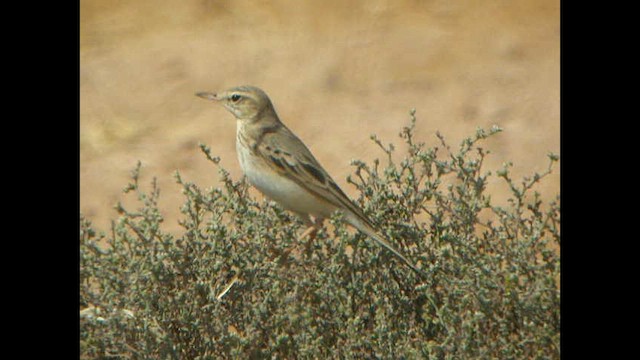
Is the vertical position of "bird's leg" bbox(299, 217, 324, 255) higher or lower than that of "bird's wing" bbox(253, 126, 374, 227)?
lower

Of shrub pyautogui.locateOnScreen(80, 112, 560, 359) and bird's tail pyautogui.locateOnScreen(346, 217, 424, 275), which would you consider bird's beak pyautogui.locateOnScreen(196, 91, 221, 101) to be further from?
bird's tail pyautogui.locateOnScreen(346, 217, 424, 275)

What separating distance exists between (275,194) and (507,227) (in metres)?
1.29

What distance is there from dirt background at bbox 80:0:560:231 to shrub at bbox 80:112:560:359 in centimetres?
302

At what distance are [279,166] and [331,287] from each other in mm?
1216

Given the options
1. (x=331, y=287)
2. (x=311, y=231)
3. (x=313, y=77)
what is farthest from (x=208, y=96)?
(x=313, y=77)

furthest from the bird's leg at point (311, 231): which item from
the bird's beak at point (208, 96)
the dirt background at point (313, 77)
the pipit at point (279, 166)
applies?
the dirt background at point (313, 77)

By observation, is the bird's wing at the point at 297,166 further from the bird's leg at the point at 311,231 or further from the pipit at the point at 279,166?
the bird's leg at the point at 311,231

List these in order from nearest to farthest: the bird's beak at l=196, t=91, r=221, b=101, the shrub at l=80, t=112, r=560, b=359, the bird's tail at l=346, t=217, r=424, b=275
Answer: the shrub at l=80, t=112, r=560, b=359, the bird's tail at l=346, t=217, r=424, b=275, the bird's beak at l=196, t=91, r=221, b=101

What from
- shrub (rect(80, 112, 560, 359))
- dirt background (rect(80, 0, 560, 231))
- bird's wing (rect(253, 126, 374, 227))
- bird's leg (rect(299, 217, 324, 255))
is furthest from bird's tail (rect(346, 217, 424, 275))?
dirt background (rect(80, 0, 560, 231))

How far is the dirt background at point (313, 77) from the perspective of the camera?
8383mm

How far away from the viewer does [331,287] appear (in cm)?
455

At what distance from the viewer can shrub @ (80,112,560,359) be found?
14.1ft

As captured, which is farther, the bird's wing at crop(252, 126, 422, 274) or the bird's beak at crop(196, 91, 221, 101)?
the bird's beak at crop(196, 91, 221, 101)

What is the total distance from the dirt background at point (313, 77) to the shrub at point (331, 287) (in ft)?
9.90
